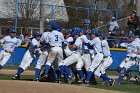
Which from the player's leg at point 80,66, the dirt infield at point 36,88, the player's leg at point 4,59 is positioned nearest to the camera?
the dirt infield at point 36,88

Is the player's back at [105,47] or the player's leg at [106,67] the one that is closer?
the player's leg at [106,67]

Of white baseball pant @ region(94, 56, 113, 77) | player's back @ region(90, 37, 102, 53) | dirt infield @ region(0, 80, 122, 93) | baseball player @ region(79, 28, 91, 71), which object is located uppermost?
player's back @ region(90, 37, 102, 53)

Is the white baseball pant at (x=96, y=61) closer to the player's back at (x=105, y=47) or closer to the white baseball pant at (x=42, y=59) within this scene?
the player's back at (x=105, y=47)

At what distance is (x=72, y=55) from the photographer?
17.8m

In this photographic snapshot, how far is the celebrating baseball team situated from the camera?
675 inches

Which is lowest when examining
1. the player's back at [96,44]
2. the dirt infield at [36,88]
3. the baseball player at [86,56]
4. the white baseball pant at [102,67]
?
the dirt infield at [36,88]

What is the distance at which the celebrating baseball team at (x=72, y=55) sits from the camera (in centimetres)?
1714

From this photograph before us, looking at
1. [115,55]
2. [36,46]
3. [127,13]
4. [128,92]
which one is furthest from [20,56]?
[127,13]

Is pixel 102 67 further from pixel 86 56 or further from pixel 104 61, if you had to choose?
pixel 86 56

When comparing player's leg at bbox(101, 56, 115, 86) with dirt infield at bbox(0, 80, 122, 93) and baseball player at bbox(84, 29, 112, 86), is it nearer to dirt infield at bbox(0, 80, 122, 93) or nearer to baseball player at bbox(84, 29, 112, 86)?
baseball player at bbox(84, 29, 112, 86)

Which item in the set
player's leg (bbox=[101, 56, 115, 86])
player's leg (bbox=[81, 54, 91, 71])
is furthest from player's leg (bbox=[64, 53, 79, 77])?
player's leg (bbox=[101, 56, 115, 86])

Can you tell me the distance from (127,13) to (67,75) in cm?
3562

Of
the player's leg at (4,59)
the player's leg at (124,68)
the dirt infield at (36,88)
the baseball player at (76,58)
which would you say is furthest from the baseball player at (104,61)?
the player's leg at (4,59)

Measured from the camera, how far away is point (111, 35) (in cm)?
3136
